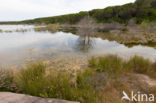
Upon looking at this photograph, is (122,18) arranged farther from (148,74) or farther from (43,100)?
(43,100)

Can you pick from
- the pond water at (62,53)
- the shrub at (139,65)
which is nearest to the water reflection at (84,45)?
the pond water at (62,53)

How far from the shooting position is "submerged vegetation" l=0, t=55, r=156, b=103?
1.89 metres

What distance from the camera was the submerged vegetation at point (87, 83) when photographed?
1.89 m

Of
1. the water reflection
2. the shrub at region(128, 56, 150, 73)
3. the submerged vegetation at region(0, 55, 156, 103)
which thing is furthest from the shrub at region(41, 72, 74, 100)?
the water reflection

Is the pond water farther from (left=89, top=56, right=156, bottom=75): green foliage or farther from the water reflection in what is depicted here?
(left=89, top=56, right=156, bottom=75): green foliage

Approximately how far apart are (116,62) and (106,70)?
1.99 feet

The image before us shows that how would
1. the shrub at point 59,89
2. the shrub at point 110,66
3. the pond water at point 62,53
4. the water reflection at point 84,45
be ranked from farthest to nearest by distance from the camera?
the water reflection at point 84,45, the pond water at point 62,53, the shrub at point 110,66, the shrub at point 59,89

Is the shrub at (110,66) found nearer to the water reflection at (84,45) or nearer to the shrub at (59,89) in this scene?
the shrub at (59,89)

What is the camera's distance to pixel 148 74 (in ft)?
10.2

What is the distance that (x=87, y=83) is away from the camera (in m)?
2.41

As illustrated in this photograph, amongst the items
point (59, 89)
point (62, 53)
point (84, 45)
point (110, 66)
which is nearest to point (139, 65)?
point (110, 66)

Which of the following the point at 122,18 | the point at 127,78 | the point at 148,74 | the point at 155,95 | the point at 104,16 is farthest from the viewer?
the point at 104,16

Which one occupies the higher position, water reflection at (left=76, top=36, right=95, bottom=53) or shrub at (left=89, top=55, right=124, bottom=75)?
water reflection at (left=76, top=36, right=95, bottom=53)

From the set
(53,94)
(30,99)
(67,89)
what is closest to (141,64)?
(67,89)
